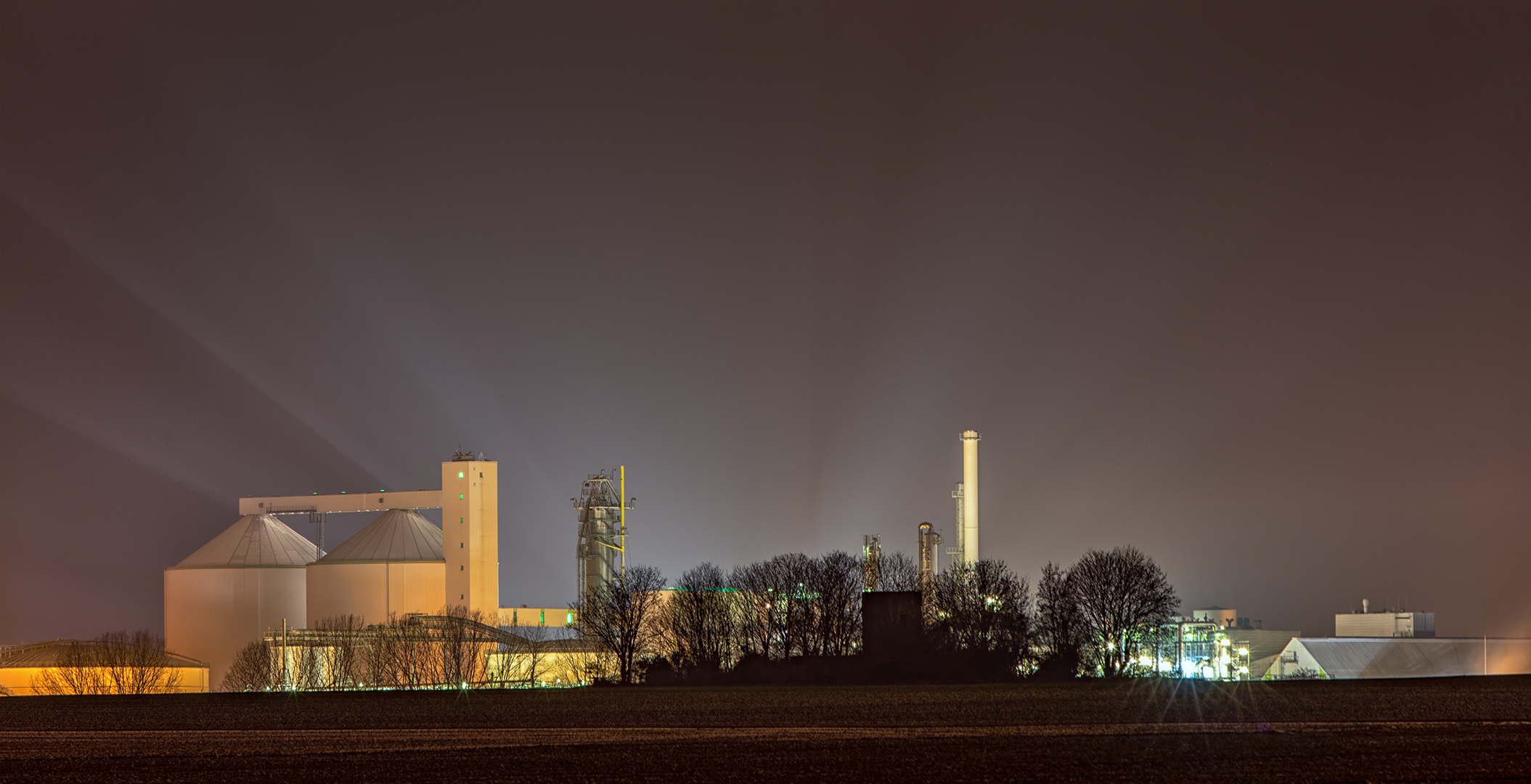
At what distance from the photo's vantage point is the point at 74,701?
56.2m

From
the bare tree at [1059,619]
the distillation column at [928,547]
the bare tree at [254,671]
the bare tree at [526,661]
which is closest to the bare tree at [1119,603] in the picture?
the bare tree at [1059,619]

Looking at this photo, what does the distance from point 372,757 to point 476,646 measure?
140 feet

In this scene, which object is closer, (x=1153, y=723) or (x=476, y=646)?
(x=1153, y=723)

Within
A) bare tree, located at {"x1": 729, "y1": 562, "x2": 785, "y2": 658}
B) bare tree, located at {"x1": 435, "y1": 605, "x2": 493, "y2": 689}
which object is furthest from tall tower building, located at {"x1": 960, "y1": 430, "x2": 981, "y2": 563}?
bare tree, located at {"x1": 435, "y1": 605, "x2": 493, "y2": 689}

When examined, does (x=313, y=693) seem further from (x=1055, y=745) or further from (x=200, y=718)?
(x=1055, y=745)

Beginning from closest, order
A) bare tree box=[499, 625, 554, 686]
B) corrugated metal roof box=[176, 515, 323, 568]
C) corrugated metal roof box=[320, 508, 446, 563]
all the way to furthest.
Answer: bare tree box=[499, 625, 554, 686], corrugated metal roof box=[320, 508, 446, 563], corrugated metal roof box=[176, 515, 323, 568]

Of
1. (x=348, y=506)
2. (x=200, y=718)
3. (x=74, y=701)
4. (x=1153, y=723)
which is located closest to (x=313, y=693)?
(x=74, y=701)

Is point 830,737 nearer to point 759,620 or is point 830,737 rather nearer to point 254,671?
point 759,620

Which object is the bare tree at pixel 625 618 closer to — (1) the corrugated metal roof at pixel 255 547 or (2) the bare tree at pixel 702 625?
(2) the bare tree at pixel 702 625

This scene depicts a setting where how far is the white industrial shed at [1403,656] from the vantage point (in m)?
100

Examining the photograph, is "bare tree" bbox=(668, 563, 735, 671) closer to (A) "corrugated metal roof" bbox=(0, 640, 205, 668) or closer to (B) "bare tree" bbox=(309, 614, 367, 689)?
(B) "bare tree" bbox=(309, 614, 367, 689)

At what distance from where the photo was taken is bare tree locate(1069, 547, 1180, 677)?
68.6 meters

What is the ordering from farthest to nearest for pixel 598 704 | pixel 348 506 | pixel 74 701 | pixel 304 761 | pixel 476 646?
pixel 348 506
pixel 476 646
pixel 74 701
pixel 598 704
pixel 304 761

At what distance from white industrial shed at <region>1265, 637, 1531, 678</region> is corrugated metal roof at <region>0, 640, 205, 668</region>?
72030 mm
